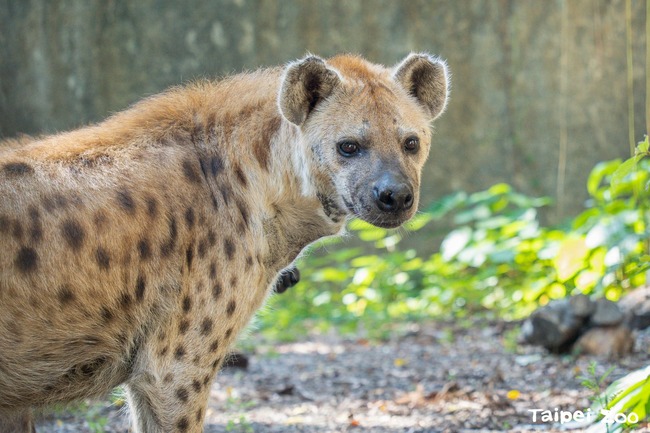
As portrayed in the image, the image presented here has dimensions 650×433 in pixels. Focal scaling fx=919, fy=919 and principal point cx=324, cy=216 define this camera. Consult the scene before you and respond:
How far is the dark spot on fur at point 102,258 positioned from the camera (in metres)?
3.30

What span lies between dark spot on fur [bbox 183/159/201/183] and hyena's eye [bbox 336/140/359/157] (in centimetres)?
60

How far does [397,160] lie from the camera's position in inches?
147

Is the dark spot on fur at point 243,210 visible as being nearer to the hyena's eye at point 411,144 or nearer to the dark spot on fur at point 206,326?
the dark spot on fur at point 206,326

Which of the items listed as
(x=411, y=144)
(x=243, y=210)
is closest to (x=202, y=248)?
(x=243, y=210)

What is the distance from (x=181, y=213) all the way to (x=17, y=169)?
2.02 ft

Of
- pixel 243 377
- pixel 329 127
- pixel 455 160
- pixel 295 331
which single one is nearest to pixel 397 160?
pixel 329 127

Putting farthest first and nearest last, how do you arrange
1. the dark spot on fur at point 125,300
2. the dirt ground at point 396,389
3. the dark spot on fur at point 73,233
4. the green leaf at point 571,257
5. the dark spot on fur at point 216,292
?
the green leaf at point 571,257 → the dirt ground at point 396,389 → the dark spot on fur at point 216,292 → the dark spot on fur at point 125,300 → the dark spot on fur at point 73,233

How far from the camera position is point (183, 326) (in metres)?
3.43

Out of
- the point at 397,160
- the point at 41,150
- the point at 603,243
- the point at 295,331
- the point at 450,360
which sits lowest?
the point at 295,331

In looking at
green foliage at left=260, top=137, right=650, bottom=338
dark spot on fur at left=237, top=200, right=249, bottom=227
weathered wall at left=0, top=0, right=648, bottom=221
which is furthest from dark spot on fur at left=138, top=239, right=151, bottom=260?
A: weathered wall at left=0, top=0, right=648, bottom=221

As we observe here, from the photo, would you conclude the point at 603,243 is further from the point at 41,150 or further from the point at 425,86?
the point at 41,150

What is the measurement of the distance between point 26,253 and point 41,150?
1.65 feet

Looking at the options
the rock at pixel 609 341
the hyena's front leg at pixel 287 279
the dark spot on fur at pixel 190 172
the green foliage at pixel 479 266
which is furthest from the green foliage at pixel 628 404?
the green foliage at pixel 479 266

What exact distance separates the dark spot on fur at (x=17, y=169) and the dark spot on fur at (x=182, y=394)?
3.18 feet
